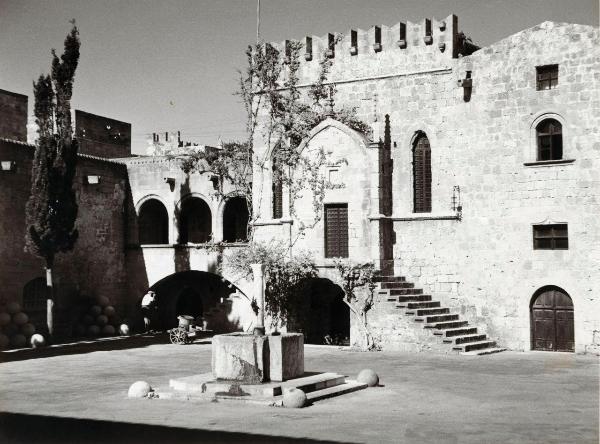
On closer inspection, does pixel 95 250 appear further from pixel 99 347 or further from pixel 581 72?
pixel 581 72

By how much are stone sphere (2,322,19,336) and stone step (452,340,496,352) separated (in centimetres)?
1301

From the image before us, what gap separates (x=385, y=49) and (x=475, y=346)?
968 cm

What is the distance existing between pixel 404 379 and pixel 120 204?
A: 52.1 feet

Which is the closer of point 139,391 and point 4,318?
point 139,391

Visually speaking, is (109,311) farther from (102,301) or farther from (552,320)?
(552,320)

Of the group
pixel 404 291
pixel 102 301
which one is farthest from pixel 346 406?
pixel 102 301

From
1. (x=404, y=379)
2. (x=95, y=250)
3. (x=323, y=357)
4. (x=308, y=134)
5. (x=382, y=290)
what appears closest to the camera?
(x=404, y=379)

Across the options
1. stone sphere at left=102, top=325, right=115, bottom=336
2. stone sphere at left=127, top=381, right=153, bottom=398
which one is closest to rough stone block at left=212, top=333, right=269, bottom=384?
stone sphere at left=127, top=381, right=153, bottom=398

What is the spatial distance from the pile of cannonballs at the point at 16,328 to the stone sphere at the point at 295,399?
12.3 meters

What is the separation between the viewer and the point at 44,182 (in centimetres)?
2364

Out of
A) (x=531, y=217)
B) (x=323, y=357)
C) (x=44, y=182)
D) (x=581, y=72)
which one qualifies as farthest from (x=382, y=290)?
(x=44, y=182)

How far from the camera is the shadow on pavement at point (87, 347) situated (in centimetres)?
2180

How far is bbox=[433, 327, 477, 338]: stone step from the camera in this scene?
21953mm

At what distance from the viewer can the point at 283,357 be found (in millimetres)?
15141
